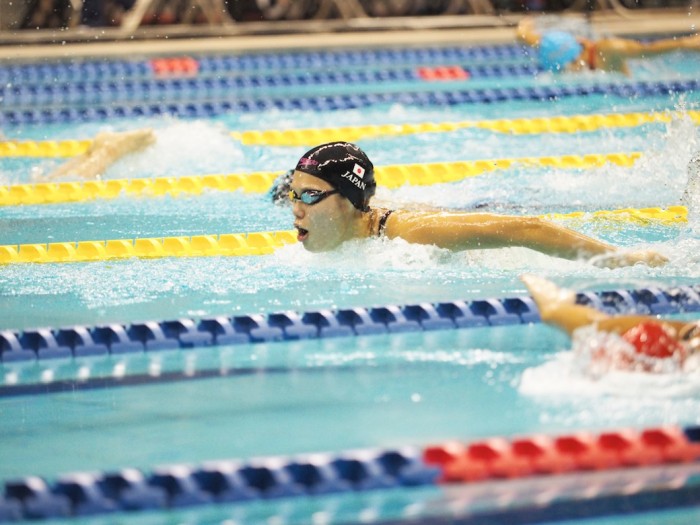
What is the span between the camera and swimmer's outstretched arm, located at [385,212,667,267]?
3775 mm

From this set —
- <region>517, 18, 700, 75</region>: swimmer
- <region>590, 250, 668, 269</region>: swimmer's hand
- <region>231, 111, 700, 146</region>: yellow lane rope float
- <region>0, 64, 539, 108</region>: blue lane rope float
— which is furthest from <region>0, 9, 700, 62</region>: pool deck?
<region>590, 250, 668, 269</region>: swimmer's hand

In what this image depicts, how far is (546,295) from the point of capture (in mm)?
3242

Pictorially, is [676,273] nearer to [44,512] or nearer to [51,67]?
[44,512]

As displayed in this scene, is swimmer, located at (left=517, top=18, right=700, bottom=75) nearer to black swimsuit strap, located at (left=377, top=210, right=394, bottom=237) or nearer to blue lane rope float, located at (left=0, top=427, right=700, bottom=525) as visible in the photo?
black swimsuit strap, located at (left=377, top=210, right=394, bottom=237)

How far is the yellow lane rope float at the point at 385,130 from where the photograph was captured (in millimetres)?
6645

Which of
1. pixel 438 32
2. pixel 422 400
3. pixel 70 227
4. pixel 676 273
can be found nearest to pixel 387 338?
pixel 422 400

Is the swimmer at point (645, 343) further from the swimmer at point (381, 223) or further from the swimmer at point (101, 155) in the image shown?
the swimmer at point (101, 155)

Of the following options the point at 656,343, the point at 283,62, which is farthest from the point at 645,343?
the point at 283,62

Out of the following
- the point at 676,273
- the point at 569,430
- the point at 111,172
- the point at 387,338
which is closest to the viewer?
the point at 569,430

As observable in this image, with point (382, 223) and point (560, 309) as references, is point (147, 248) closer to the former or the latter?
point (382, 223)

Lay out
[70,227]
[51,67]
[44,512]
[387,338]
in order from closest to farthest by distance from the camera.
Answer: [44,512] < [387,338] < [70,227] < [51,67]

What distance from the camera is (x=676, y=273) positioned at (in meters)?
4.05

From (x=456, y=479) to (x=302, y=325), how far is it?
1196mm

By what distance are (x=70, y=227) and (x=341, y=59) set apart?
4.41 meters
